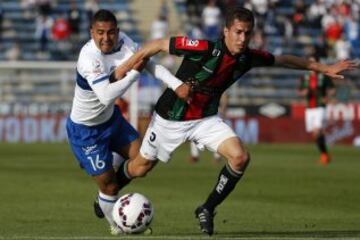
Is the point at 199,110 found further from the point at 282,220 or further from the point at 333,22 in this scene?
the point at 333,22

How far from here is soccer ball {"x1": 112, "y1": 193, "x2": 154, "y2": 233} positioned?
38.7 feet

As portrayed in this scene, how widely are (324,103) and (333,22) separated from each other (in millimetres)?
14923

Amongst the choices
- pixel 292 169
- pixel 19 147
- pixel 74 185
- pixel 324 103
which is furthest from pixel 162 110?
pixel 19 147

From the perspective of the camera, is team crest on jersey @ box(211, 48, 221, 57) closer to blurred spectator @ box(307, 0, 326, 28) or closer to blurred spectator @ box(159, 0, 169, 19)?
blurred spectator @ box(159, 0, 169, 19)

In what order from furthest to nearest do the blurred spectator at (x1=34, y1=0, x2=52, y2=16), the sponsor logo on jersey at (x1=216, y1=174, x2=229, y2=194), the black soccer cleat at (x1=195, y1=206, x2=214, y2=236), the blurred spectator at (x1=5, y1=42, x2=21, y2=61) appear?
the blurred spectator at (x1=34, y1=0, x2=52, y2=16)
the blurred spectator at (x1=5, y1=42, x2=21, y2=61)
the sponsor logo on jersey at (x1=216, y1=174, x2=229, y2=194)
the black soccer cleat at (x1=195, y1=206, x2=214, y2=236)

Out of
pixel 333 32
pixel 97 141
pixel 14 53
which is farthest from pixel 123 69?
pixel 333 32

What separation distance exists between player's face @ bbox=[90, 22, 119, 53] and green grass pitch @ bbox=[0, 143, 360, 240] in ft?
6.77

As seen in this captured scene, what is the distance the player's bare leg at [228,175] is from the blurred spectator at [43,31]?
1062 inches

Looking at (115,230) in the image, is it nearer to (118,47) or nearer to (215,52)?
(118,47)

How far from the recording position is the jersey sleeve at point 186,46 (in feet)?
39.0

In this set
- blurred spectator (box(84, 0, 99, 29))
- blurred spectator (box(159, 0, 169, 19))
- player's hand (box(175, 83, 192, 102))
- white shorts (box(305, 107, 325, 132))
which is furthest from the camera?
blurred spectator (box(159, 0, 169, 19))

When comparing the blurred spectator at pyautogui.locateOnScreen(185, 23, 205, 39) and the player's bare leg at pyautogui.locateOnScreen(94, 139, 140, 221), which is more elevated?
the player's bare leg at pyautogui.locateOnScreen(94, 139, 140, 221)

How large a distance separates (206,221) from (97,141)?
177cm

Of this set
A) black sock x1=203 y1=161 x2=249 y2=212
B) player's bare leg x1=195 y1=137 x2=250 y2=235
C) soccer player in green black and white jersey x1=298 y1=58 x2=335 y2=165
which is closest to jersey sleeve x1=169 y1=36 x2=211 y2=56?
player's bare leg x1=195 y1=137 x2=250 y2=235
